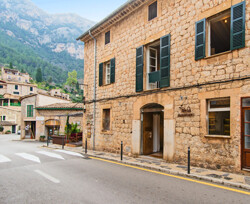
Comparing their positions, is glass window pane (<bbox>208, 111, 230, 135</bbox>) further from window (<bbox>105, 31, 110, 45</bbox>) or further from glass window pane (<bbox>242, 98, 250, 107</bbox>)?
window (<bbox>105, 31, 110, 45</bbox>)

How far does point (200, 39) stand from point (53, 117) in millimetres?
23191

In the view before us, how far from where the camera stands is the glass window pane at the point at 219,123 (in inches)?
275

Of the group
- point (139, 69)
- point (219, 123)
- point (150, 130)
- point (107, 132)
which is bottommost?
point (107, 132)

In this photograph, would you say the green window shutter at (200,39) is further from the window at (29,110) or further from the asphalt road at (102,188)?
the window at (29,110)

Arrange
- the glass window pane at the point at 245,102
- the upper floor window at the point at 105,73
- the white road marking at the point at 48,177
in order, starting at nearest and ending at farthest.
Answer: the white road marking at the point at 48,177 < the glass window pane at the point at 245,102 < the upper floor window at the point at 105,73

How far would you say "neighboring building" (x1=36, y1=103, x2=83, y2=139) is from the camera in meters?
25.2

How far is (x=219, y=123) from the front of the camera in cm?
718

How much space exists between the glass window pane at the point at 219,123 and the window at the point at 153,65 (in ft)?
10.9

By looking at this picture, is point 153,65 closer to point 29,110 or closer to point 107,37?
point 107,37

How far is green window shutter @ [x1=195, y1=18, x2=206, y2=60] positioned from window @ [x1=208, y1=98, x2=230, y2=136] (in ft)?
6.14

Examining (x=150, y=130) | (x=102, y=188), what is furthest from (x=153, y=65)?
(x=102, y=188)

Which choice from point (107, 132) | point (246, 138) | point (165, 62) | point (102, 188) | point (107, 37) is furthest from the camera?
point (107, 37)

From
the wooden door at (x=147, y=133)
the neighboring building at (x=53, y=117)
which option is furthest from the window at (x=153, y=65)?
the neighboring building at (x=53, y=117)

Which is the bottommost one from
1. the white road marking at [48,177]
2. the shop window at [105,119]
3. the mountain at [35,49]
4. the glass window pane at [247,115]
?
the white road marking at [48,177]
